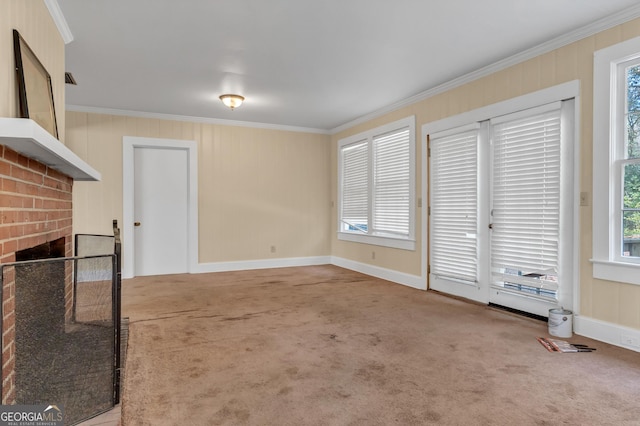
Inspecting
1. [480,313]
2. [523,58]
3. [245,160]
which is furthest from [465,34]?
[245,160]

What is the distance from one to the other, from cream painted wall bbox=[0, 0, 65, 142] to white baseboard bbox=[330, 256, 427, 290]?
14.1 ft

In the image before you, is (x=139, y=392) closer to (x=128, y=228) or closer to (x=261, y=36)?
(x=261, y=36)

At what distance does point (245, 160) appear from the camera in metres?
6.66

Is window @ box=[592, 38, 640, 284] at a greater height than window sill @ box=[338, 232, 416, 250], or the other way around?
window @ box=[592, 38, 640, 284]

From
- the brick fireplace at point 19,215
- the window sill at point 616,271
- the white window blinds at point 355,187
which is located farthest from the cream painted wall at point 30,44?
the white window blinds at point 355,187

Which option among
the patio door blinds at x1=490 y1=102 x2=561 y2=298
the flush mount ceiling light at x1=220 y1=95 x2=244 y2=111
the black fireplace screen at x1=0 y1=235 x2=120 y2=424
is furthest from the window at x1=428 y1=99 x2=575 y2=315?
the black fireplace screen at x1=0 y1=235 x2=120 y2=424

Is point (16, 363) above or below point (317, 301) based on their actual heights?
above

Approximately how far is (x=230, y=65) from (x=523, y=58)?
9.78 feet

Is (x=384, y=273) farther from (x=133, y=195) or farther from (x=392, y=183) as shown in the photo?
(x=133, y=195)

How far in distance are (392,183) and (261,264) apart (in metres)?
2.78

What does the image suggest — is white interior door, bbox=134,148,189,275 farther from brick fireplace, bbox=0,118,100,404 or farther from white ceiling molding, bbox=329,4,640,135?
white ceiling molding, bbox=329,4,640,135

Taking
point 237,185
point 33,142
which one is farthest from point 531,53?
point 237,185

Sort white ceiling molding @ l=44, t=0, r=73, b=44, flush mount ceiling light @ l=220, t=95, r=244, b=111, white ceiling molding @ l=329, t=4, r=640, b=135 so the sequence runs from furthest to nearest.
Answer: flush mount ceiling light @ l=220, t=95, r=244, b=111 < white ceiling molding @ l=329, t=4, r=640, b=135 < white ceiling molding @ l=44, t=0, r=73, b=44

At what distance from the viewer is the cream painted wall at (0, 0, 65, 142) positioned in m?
1.94
